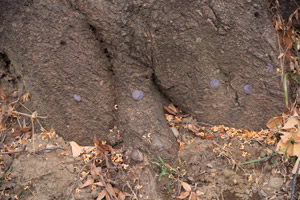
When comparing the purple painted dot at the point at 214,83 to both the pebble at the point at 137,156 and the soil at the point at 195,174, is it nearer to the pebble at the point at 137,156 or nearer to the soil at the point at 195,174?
the soil at the point at 195,174

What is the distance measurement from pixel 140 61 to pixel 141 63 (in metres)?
0.02

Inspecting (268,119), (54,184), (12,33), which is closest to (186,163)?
(268,119)

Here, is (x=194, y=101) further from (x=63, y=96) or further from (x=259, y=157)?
(x=63, y=96)

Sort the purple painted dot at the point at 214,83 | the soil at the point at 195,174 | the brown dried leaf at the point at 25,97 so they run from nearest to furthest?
the soil at the point at 195,174, the purple painted dot at the point at 214,83, the brown dried leaf at the point at 25,97

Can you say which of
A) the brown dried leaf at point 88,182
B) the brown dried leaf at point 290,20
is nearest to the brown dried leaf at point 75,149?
the brown dried leaf at point 88,182

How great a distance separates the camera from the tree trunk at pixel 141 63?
6.49 ft

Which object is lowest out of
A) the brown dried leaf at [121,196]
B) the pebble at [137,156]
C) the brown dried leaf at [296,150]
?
the brown dried leaf at [121,196]

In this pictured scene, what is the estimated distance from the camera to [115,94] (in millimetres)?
2205

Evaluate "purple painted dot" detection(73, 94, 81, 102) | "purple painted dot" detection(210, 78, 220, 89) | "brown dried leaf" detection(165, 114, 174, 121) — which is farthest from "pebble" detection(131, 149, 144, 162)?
"purple painted dot" detection(210, 78, 220, 89)

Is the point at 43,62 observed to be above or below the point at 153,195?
above

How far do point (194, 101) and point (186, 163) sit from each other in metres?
0.45

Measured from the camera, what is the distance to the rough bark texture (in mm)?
1979

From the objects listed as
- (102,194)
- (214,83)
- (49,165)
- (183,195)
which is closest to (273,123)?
(214,83)

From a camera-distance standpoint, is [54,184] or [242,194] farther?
[54,184]
